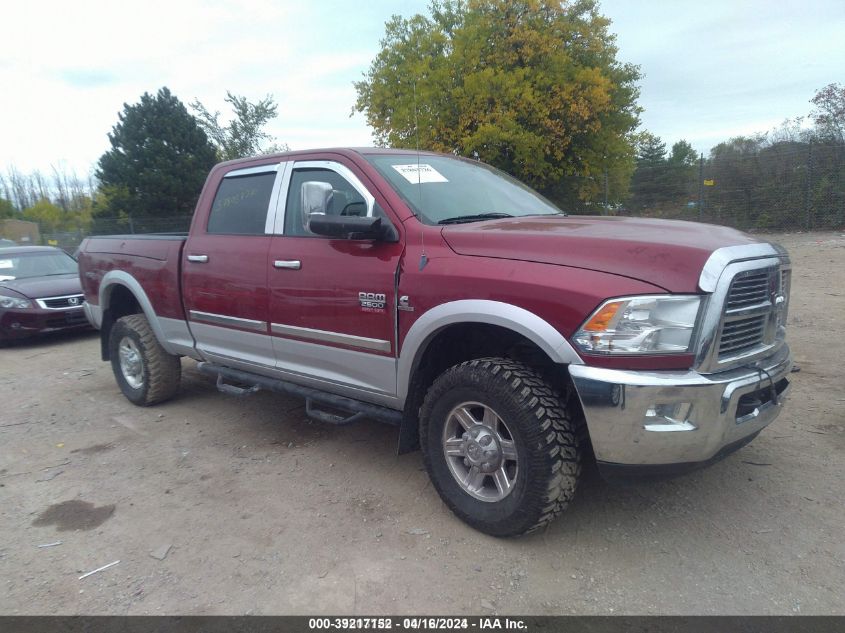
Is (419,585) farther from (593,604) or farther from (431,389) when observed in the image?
(431,389)

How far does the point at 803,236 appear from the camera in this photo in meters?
16.1

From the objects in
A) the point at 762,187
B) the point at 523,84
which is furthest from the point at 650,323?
the point at 523,84

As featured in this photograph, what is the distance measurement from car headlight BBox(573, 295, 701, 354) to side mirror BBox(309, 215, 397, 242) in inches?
50.8

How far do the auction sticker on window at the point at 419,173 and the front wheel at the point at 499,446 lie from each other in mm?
1235

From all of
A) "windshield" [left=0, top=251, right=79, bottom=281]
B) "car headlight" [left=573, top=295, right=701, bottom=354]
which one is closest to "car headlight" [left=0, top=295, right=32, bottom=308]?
"windshield" [left=0, top=251, right=79, bottom=281]

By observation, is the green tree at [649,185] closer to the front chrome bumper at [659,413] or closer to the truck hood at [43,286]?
the truck hood at [43,286]

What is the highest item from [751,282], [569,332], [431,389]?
[751,282]

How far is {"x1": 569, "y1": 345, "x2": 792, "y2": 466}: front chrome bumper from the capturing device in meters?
2.48

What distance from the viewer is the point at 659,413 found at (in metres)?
2.50

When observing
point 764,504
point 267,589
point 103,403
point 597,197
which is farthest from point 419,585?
point 597,197

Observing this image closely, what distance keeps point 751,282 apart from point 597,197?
67.0 ft

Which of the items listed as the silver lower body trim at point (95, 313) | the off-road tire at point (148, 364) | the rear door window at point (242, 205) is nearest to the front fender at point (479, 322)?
the rear door window at point (242, 205)

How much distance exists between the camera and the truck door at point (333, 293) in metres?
3.38

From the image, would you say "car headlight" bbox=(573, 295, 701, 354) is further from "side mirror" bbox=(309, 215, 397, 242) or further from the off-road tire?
the off-road tire
